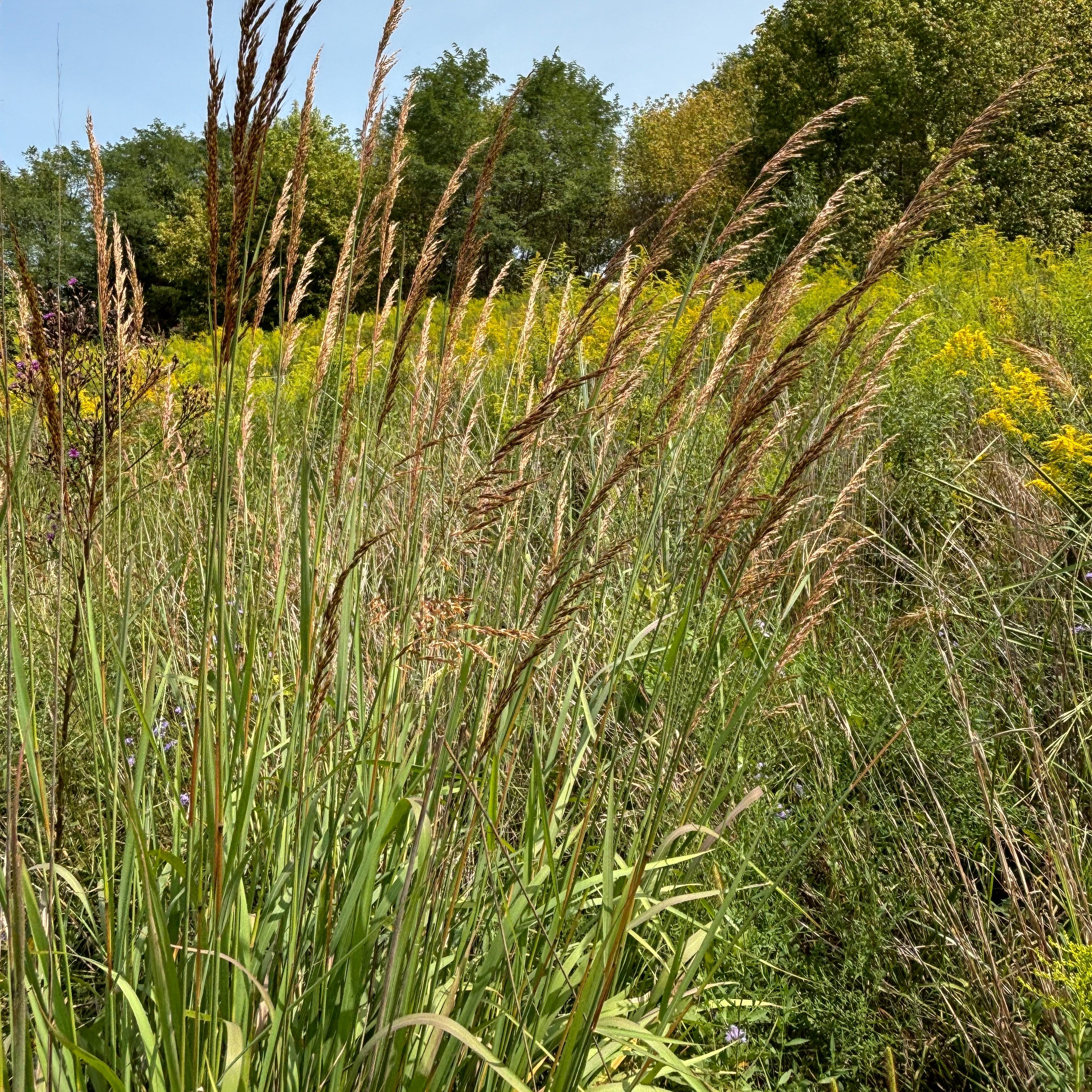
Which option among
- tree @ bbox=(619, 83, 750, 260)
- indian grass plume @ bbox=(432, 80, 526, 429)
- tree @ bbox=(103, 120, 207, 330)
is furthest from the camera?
tree @ bbox=(619, 83, 750, 260)

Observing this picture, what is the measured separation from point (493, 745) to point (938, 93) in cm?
2062

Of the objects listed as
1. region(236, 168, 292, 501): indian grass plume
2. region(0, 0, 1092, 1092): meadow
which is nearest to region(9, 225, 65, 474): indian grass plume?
region(0, 0, 1092, 1092): meadow

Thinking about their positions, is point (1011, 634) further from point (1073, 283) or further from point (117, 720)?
point (1073, 283)

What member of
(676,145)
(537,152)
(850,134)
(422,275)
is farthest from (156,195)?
(422,275)

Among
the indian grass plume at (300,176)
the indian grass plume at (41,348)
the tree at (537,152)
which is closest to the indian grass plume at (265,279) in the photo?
the indian grass plume at (300,176)

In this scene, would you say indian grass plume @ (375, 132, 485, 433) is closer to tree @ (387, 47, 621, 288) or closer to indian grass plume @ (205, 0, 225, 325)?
indian grass plume @ (205, 0, 225, 325)

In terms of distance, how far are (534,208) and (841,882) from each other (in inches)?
1319

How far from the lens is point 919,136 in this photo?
18.3m

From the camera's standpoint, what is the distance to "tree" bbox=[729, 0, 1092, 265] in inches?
651

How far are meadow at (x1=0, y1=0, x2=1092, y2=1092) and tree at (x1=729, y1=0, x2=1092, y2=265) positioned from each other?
614 inches

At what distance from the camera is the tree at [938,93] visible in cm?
1653

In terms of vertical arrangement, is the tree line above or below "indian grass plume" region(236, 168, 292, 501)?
above

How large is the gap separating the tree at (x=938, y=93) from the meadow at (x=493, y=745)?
1559cm

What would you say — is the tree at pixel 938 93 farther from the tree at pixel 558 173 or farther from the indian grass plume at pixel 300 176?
the indian grass plume at pixel 300 176
